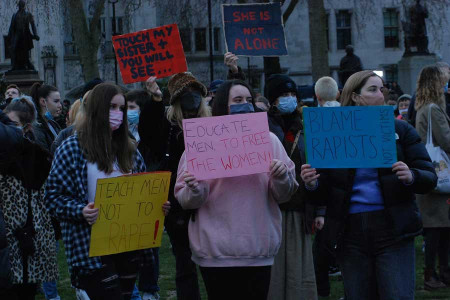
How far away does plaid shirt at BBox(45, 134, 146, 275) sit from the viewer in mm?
5039

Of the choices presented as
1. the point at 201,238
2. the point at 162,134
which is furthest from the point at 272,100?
the point at 201,238

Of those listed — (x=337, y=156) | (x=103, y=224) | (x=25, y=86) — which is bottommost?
(x=103, y=224)

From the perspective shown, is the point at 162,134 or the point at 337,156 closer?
the point at 337,156

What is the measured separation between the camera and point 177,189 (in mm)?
4980

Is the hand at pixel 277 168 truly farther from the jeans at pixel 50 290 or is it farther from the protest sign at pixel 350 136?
the jeans at pixel 50 290

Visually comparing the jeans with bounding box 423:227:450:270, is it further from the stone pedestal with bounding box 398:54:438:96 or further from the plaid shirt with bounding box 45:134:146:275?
the stone pedestal with bounding box 398:54:438:96

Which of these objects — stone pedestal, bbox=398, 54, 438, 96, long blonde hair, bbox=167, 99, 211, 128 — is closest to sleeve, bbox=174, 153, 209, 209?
long blonde hair, bbox=167, 99, 211, 128

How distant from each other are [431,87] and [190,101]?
3.05 m

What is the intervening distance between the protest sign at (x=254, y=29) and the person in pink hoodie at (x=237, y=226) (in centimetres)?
382

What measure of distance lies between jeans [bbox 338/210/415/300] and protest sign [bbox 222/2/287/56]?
143 inches

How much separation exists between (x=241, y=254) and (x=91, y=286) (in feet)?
3.18

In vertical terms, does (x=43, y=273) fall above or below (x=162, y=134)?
below

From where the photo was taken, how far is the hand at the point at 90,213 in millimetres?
4922

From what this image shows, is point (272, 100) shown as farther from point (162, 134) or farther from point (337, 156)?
point (337, 156)
